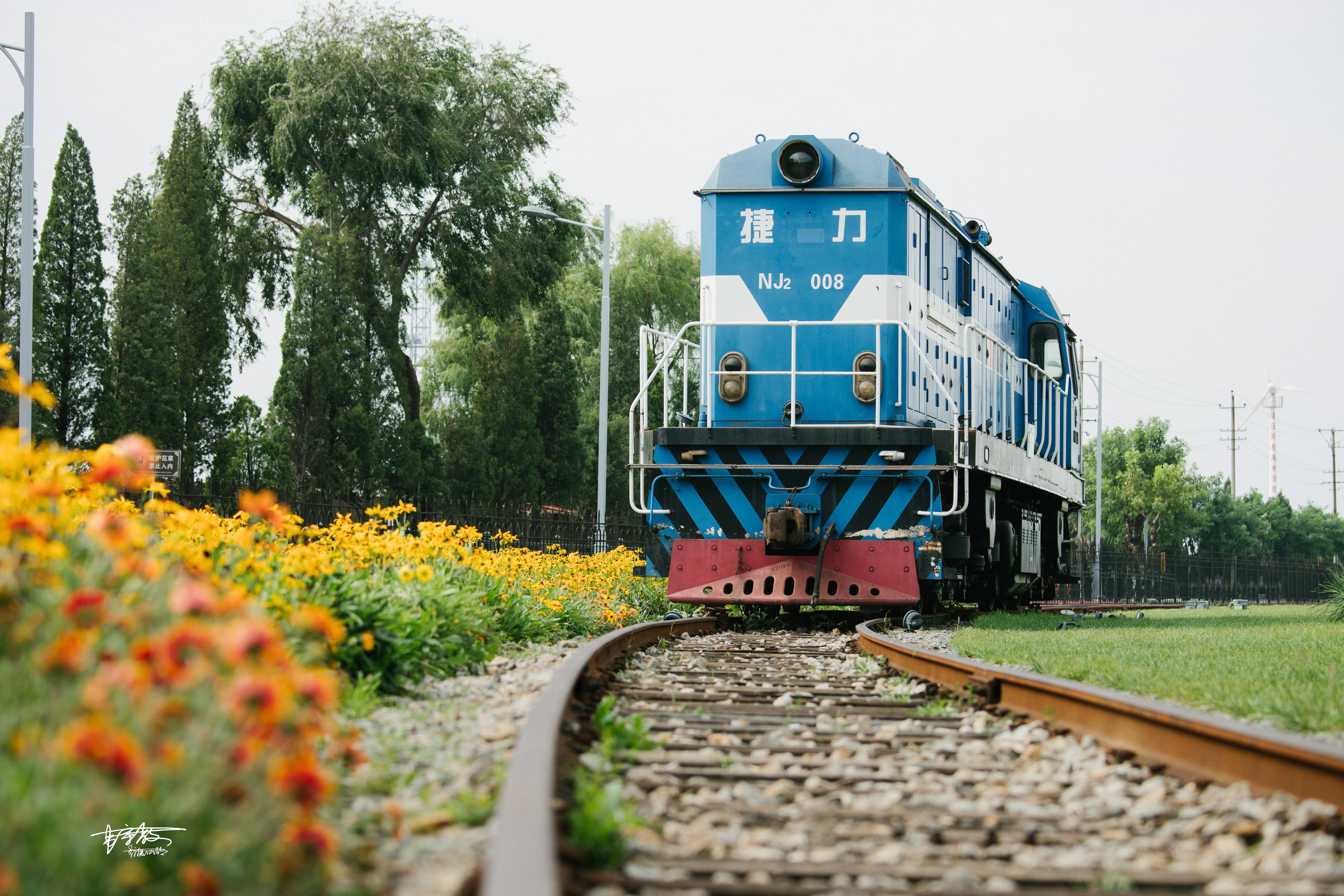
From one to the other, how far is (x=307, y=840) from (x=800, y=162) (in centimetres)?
995

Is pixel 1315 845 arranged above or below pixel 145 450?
below

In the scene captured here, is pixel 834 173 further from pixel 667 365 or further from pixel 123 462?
pixel 123 462

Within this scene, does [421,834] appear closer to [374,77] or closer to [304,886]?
[304,886]

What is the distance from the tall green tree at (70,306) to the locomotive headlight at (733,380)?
56.3ft

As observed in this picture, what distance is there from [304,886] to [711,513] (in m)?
8.91

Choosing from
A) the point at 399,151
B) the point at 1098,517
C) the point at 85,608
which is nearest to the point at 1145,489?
the point at 1098,517

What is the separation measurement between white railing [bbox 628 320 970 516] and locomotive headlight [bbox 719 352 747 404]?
0.13ft

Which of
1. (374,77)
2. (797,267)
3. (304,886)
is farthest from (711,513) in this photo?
(374,77)

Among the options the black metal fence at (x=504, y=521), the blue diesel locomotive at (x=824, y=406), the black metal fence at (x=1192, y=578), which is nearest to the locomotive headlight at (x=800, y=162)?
the blue diesel locomotive at (x=824, y=406)

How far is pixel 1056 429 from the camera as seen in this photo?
16625mm

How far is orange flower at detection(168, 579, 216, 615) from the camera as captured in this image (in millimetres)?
2168

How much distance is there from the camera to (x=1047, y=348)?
1579 cm

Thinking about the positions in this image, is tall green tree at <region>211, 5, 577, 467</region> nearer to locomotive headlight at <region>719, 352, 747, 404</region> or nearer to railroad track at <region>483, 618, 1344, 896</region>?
locomotive headlight at <region>719, 352, 747, 404</region>

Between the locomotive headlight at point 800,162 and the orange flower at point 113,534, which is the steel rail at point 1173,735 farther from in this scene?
the locomotive headlight at point 800,162
